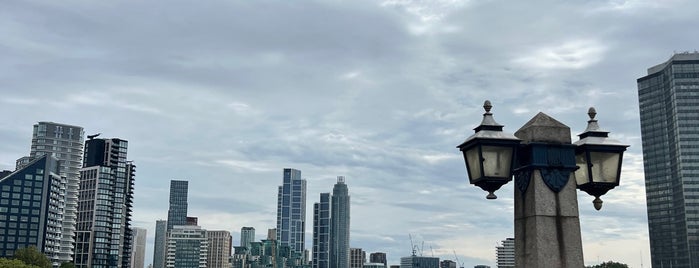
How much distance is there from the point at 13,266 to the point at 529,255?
381 ft

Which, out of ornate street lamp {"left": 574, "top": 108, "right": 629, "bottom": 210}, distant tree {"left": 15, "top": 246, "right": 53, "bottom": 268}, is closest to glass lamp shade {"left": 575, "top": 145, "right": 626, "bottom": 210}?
ornate street lamp {"left": 574, "top": 108, "right": 629, "bottom": 210}

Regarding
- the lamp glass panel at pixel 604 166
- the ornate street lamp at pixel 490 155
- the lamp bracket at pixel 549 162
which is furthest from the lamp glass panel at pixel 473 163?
the lamp glass panel at pixel 604 166

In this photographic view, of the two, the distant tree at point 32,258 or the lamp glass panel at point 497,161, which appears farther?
the distant tree at point 32,258

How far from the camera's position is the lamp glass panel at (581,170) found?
9.88 metres

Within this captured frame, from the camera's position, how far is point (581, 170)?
9.97 m

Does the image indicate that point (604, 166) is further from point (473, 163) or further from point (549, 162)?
point (473, 163)

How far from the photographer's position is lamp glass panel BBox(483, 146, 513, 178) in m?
9.09

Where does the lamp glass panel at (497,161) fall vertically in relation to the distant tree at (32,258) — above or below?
below

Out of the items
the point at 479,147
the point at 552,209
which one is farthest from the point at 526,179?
the point at 479,147

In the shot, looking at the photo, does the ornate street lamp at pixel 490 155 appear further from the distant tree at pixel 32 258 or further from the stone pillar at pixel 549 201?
the distant tree at pixel 32 258

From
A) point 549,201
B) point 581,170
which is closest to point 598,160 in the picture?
point 581,170

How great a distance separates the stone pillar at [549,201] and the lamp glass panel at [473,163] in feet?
2.85

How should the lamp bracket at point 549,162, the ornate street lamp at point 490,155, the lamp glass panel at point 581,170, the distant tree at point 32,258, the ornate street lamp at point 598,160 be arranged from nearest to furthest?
the ornate street lamp at point 490,155, the lamp bracket at point 549,162, the ornate street lamp at point 598,160, the lamp glass panel at point 581,170, the distant tree at point 32,258

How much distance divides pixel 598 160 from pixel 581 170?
0.27 metres
